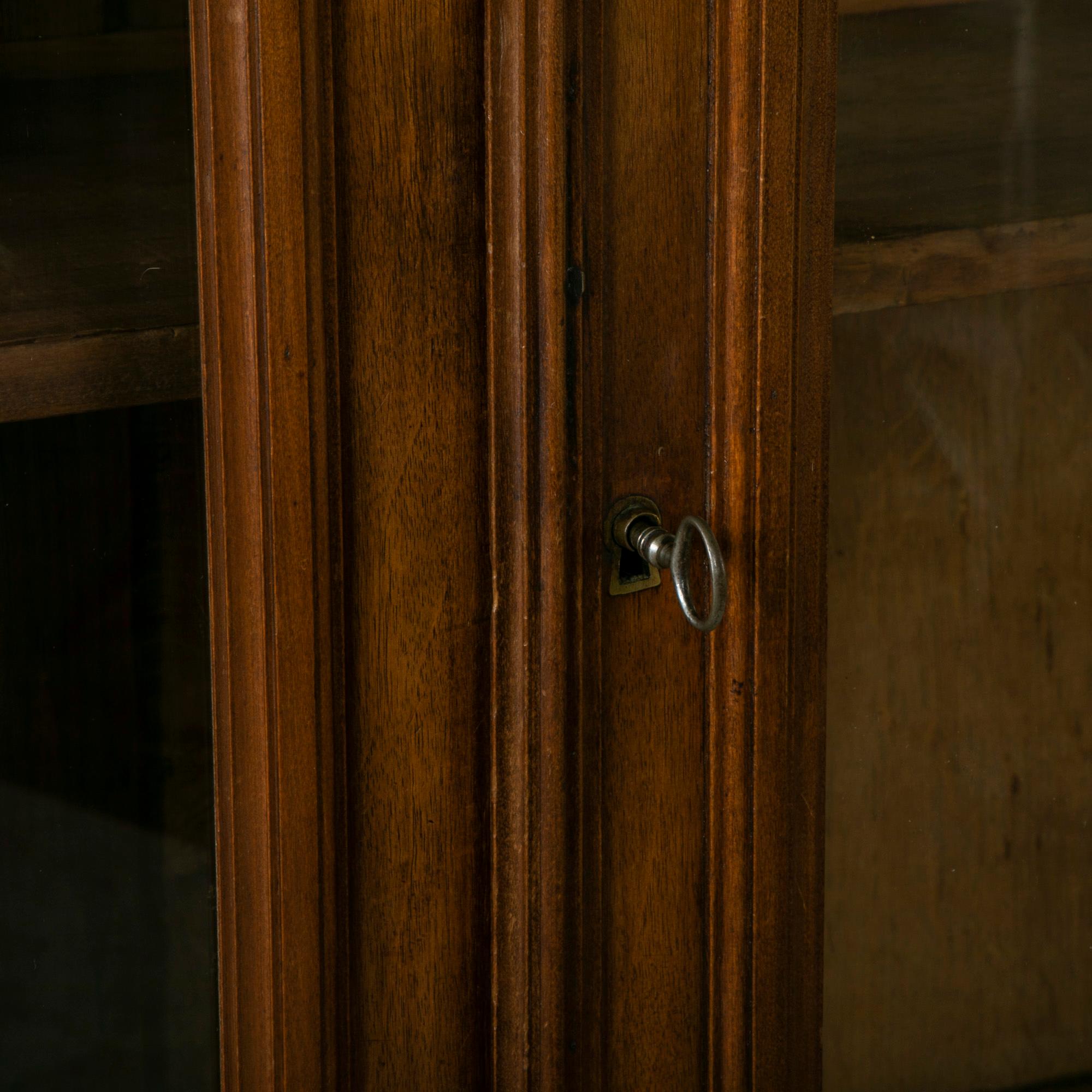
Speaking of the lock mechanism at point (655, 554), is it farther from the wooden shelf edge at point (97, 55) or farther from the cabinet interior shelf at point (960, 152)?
the wooden shelf edge at point (97, 55)

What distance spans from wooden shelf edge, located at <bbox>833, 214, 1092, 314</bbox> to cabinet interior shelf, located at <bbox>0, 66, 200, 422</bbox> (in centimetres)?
30

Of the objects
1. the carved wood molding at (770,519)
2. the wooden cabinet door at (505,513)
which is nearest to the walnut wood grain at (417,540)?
the wooden cabinet door at (505,513)

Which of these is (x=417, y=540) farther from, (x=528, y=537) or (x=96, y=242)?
(x=96, y=242)

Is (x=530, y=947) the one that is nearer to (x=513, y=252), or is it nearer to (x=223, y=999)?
(x=223, y=999)

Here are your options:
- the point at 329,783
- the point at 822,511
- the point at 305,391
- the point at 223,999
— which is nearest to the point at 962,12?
the point at 822,511

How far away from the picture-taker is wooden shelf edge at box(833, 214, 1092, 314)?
2.02ft

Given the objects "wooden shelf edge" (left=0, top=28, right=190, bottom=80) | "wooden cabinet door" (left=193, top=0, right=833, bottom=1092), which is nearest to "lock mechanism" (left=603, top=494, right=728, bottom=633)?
"wooden cabinet door" (left=193, top=0, right=833, bottom=1092)

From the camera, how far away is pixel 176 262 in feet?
1.79

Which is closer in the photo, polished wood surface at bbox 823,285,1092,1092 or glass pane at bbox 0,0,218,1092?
glass pane at bbox 0,0,218,1092

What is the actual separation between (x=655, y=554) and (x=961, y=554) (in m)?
0.16

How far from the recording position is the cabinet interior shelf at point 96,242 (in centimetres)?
52

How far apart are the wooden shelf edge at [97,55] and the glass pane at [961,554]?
29 cm

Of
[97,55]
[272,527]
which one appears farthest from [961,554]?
[97,55]

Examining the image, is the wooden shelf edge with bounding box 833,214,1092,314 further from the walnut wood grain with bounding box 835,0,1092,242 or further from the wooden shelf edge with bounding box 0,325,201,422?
the wooden shelf edge with bounding box 0,325,201,422
